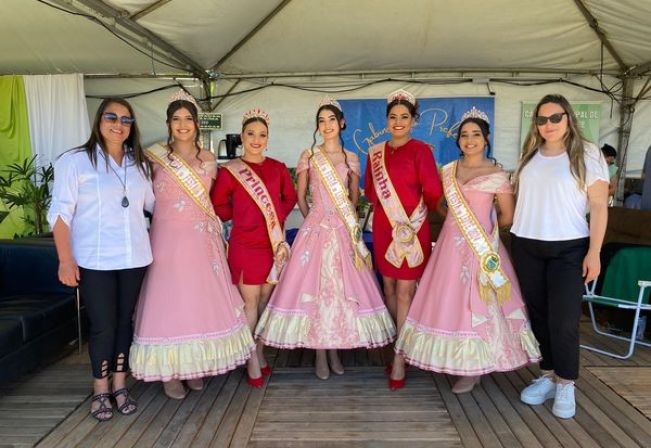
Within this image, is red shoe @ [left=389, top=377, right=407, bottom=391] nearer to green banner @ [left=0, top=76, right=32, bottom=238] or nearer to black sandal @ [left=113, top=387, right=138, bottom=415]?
black sandal @ [left=113, top=387, right=138, bottom=415]

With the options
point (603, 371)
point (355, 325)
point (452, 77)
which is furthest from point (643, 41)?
point (355, 325)

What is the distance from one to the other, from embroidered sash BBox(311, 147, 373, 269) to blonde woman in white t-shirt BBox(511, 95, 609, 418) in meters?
0.79

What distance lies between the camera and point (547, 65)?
5.25 metres

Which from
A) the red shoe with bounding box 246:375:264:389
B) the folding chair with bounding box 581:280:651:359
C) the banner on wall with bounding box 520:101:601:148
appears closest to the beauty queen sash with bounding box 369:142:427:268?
the red shoe with bounding box 246:375:264:389

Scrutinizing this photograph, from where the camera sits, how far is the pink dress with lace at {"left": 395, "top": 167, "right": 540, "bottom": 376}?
223cm

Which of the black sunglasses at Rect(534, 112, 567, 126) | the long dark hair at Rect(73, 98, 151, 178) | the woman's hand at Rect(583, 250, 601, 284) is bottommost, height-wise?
the woman's hand at Rect(583, 250, 601, 284)

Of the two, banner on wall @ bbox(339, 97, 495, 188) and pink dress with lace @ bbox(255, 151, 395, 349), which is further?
banner on wall @ bbox(339, 97, 495, 188)

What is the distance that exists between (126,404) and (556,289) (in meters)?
2.11

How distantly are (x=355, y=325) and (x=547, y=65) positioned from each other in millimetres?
4298

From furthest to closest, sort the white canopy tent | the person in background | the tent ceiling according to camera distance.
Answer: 1. the person in background
2. the white canopy tent
3. the tent ceiling

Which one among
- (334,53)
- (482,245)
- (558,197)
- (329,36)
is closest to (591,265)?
(558,197)

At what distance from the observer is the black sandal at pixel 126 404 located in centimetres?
225

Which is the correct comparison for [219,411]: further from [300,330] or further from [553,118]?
[553,118]

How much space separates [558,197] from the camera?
2.10 metres
